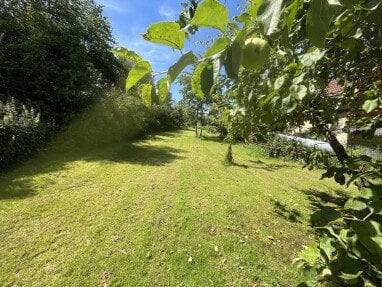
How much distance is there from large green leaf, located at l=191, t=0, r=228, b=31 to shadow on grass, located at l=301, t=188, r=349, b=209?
7.26 meters

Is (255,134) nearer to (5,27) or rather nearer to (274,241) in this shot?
(274,241)

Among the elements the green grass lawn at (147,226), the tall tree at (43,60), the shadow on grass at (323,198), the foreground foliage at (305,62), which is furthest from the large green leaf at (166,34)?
the tall tree at (43,60)

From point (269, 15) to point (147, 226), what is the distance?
500 cm

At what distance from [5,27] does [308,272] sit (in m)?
14.5

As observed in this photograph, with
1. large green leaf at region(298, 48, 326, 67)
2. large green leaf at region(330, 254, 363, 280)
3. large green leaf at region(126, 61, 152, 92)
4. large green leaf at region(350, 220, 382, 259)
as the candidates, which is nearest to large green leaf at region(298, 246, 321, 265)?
large green leaf at region(330, 254, 363, 280)

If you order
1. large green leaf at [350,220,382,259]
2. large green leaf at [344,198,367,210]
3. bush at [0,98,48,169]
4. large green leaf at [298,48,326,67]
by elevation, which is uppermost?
large green leaf at [298,48,326,67]

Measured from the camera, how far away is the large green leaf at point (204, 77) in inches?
19.0

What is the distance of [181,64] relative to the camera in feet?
1.48

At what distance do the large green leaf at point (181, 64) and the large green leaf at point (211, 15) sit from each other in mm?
56

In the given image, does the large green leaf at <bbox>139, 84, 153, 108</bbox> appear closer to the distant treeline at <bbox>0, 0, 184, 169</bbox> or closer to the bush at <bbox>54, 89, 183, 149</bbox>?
the bush at <bbox>54, 89, 183, 149</bbox>

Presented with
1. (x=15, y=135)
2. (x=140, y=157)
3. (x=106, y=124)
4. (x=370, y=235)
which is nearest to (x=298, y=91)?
(x=370, y=235)

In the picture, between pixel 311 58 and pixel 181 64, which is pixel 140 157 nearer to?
pixel 311 58

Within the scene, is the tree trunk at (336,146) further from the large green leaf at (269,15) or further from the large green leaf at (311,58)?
the large green leaf at (269,15)

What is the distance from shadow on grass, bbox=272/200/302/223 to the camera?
19.3 ft
